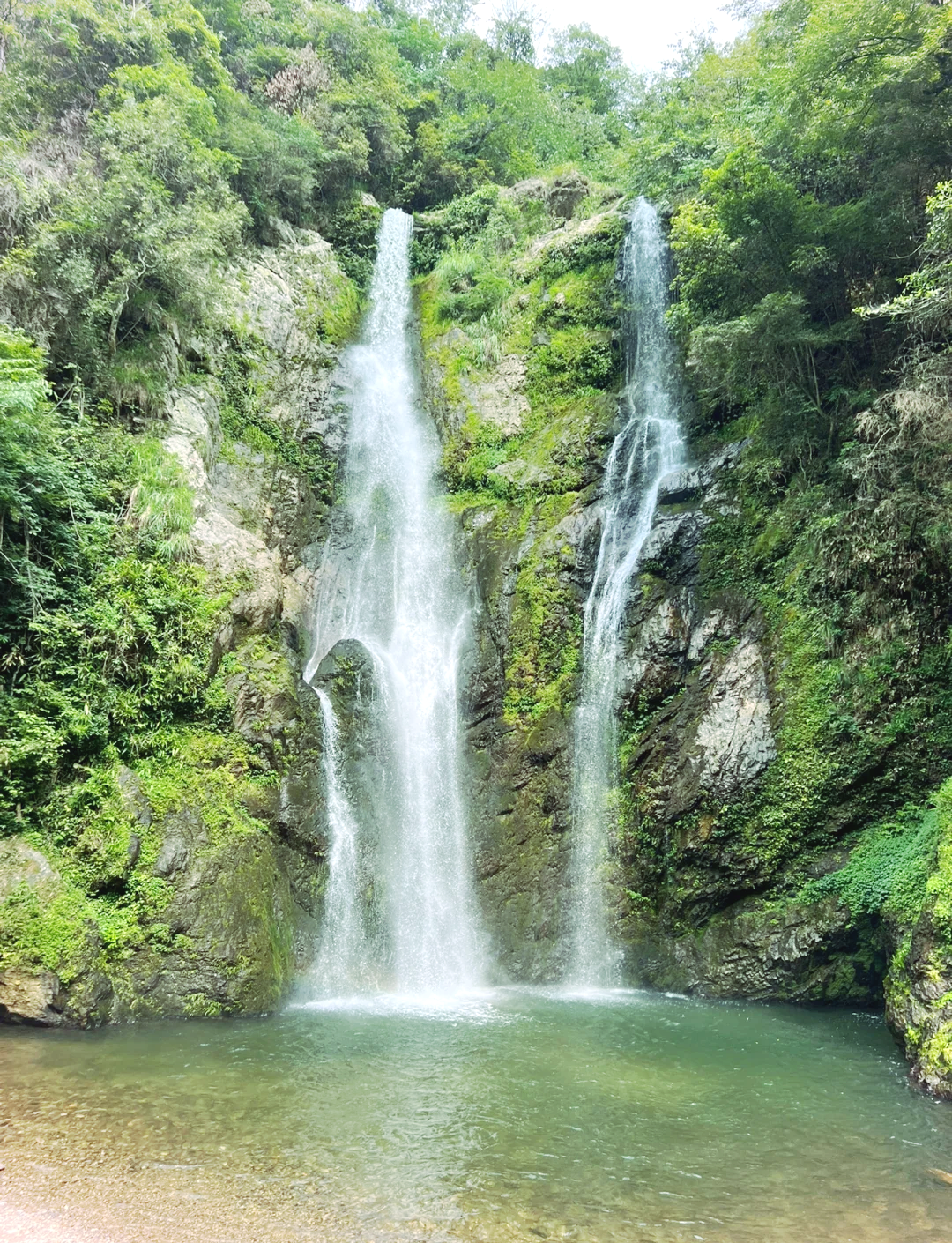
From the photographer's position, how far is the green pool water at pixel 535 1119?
4754 mm

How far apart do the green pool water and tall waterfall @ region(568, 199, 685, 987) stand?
8.72ft

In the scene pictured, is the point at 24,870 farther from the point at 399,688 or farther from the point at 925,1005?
the point at 925,1005

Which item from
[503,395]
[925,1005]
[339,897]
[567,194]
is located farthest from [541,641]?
[567,194]

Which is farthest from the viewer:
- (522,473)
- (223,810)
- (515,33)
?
(515,33)

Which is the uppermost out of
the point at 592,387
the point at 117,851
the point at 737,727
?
the point at 592,387

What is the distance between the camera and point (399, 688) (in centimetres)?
1472

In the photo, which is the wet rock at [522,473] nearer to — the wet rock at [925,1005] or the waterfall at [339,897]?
the waterfall at [339,897]

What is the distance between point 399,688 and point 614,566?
4933 mm

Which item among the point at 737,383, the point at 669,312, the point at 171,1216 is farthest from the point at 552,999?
the point at 669,312

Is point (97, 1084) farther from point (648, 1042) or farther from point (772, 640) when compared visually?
point (772, 640)

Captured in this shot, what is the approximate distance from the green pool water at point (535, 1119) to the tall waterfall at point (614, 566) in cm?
266

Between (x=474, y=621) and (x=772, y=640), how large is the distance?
6.00m

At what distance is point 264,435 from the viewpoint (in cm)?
1756

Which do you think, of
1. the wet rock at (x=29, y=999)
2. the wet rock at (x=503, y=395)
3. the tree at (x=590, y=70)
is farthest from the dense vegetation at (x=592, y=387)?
the tree at (x=590, y=70)
